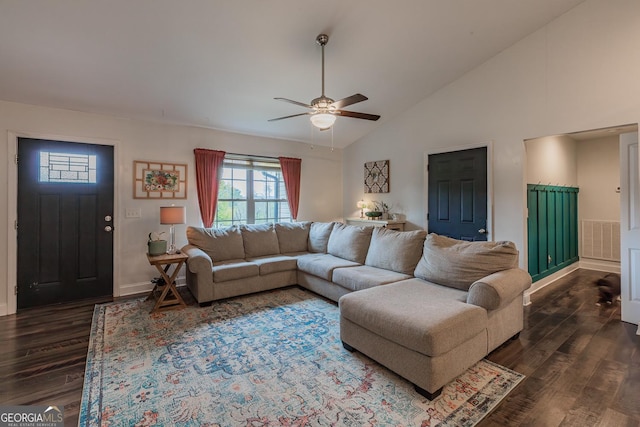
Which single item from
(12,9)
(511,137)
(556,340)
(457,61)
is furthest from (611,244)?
(12,9)

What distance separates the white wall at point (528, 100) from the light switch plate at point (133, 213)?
4.06 metres

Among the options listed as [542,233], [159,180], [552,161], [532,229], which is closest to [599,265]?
[542,233]

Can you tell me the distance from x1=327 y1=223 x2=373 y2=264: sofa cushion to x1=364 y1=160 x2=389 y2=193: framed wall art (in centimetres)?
146

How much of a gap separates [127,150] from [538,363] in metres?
5.09

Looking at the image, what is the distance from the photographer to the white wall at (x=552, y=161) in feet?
13.8

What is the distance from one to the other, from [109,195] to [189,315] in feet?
6.65

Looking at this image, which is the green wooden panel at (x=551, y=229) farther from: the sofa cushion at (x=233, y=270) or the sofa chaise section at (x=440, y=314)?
the sofa cushion at (x=233, y=270)

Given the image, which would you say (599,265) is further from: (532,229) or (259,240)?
(259,240)

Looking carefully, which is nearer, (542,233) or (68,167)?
(68,167)

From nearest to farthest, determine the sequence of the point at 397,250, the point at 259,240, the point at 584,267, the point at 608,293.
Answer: the point at 397,250
the point at 608,293
the point at 259,240
the point at 584,267

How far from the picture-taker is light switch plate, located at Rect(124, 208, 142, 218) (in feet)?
13.3

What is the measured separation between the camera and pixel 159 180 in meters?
4.28

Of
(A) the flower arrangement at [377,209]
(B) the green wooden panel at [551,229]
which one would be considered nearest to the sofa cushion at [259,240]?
(A) the flower arrangement at [377,209]

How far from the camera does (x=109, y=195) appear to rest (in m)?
3.96
